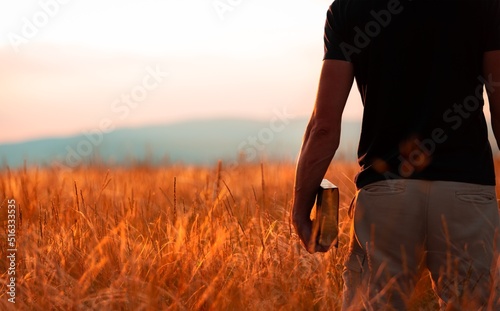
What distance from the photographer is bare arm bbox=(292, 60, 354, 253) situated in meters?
1.99

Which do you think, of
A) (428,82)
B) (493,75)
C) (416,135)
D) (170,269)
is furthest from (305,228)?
(170,269)

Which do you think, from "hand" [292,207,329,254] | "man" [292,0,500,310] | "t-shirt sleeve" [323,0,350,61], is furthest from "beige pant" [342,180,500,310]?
"t-shirt sleeve" [323,0,350,61]

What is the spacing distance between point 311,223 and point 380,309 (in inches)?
13.7

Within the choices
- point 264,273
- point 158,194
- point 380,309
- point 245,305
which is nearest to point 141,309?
point 245,305

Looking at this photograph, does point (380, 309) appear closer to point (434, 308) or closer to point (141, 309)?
point (141, 309)

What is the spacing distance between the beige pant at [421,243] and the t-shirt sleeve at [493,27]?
0.43m

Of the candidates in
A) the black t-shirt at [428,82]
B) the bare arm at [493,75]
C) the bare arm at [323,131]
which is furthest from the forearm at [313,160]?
the bare arm at [493,75]

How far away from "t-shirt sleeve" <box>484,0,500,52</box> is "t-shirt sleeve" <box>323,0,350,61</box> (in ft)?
1.38

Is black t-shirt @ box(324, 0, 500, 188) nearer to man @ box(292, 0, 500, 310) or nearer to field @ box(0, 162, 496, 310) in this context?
man @ box(292, 0, 500, 310)

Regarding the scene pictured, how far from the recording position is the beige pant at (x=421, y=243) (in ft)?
6.31

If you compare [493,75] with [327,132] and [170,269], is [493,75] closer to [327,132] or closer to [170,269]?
[327,132]

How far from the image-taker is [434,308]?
Answer: 3246 mm

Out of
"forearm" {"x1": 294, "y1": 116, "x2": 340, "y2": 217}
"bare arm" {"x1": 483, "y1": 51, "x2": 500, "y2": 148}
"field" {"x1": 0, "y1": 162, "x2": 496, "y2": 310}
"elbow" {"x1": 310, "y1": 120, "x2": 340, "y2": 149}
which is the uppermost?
"bare arm" {"x1": 483, "y1": 51, "x2": 500, "y2": 148}

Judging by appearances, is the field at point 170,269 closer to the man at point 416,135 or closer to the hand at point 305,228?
the hand at point 305,228
